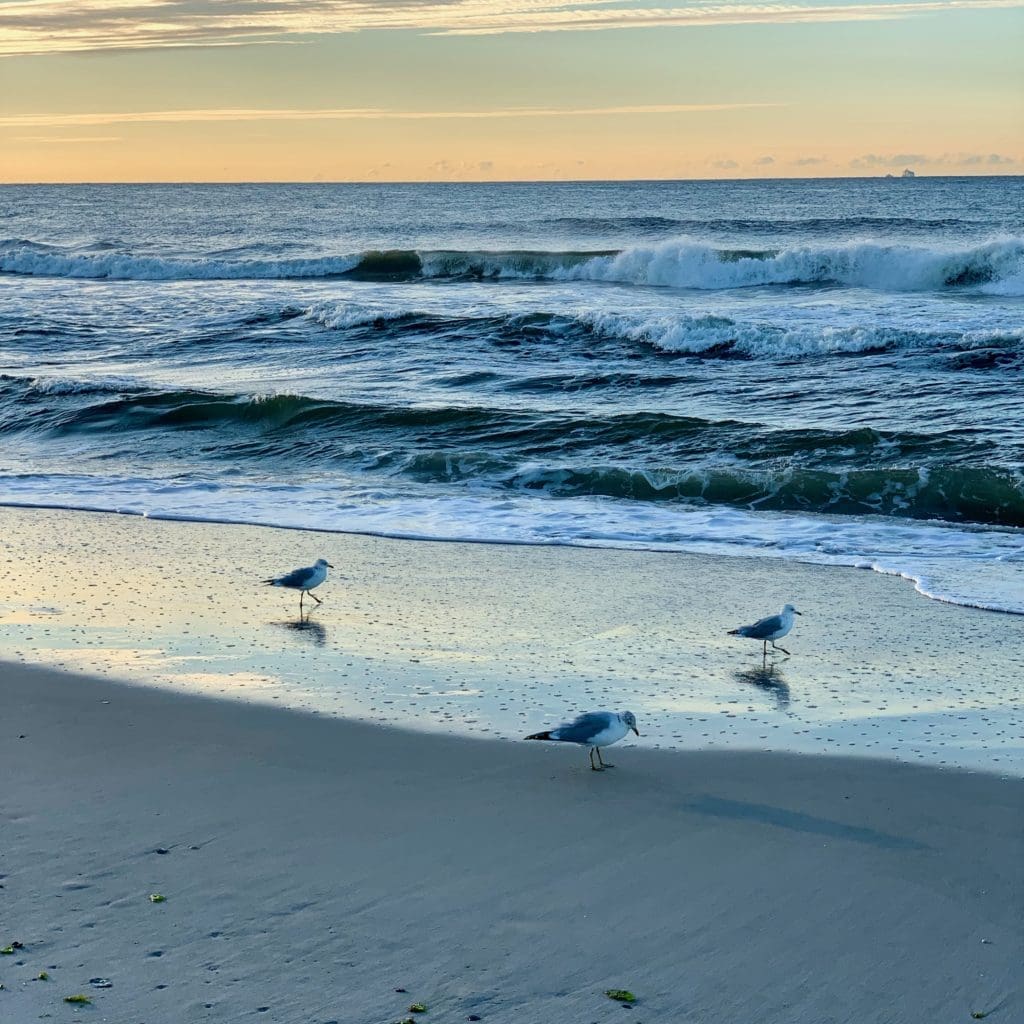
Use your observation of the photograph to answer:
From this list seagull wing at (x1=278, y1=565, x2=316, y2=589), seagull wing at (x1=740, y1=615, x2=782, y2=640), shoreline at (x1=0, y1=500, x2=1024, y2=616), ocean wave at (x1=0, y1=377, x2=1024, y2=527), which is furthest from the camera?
ocean wave at (x1=0, y1=377, x2=1024, y2=527)

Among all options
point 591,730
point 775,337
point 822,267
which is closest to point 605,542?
point 591,730

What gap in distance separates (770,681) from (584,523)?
4133 millimetres

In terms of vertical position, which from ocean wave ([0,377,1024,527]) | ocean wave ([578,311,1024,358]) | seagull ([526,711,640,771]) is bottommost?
seagull ([526,711,640,771])

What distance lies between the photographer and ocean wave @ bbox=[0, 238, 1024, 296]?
27172 mm

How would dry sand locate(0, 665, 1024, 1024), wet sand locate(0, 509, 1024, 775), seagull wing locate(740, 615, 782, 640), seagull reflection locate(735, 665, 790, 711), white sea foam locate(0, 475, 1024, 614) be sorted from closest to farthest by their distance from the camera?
dry sand locate(0, 665, 1024, 1024), wet sand locate(0, 509, 1024, 775), seagull reflection locate(735, 665, 790, 711), seagull wing locate(740, 615, 782, 640), white sea foam locate(0, 475, 1024, 614)

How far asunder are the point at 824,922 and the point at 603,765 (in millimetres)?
1441

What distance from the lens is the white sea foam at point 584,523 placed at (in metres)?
9.03

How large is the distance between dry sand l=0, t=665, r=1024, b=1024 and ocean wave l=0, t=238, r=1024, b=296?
22.9 m

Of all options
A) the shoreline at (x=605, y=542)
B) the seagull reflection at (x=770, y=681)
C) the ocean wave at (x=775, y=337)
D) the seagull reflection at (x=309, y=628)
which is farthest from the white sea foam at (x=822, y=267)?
the seagull reflection at (x=309, y=628)

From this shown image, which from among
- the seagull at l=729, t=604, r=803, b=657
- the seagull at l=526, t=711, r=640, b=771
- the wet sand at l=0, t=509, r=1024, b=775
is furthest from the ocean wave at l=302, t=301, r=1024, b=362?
the seagull at l=526, t=711, r=640, b=771

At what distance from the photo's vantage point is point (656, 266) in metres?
30.7

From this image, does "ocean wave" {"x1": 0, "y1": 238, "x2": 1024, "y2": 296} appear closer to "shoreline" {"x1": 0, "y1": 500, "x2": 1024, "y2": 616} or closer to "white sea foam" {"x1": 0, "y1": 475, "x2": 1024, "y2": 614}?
"white sea foam" {"x1": 0, "y1": 475, "x2": 1024, "y2": 614}

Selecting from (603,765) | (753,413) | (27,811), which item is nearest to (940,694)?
(603,765)

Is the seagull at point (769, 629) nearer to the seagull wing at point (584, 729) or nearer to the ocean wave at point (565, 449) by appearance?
the seagull wing at point (584, 729)
